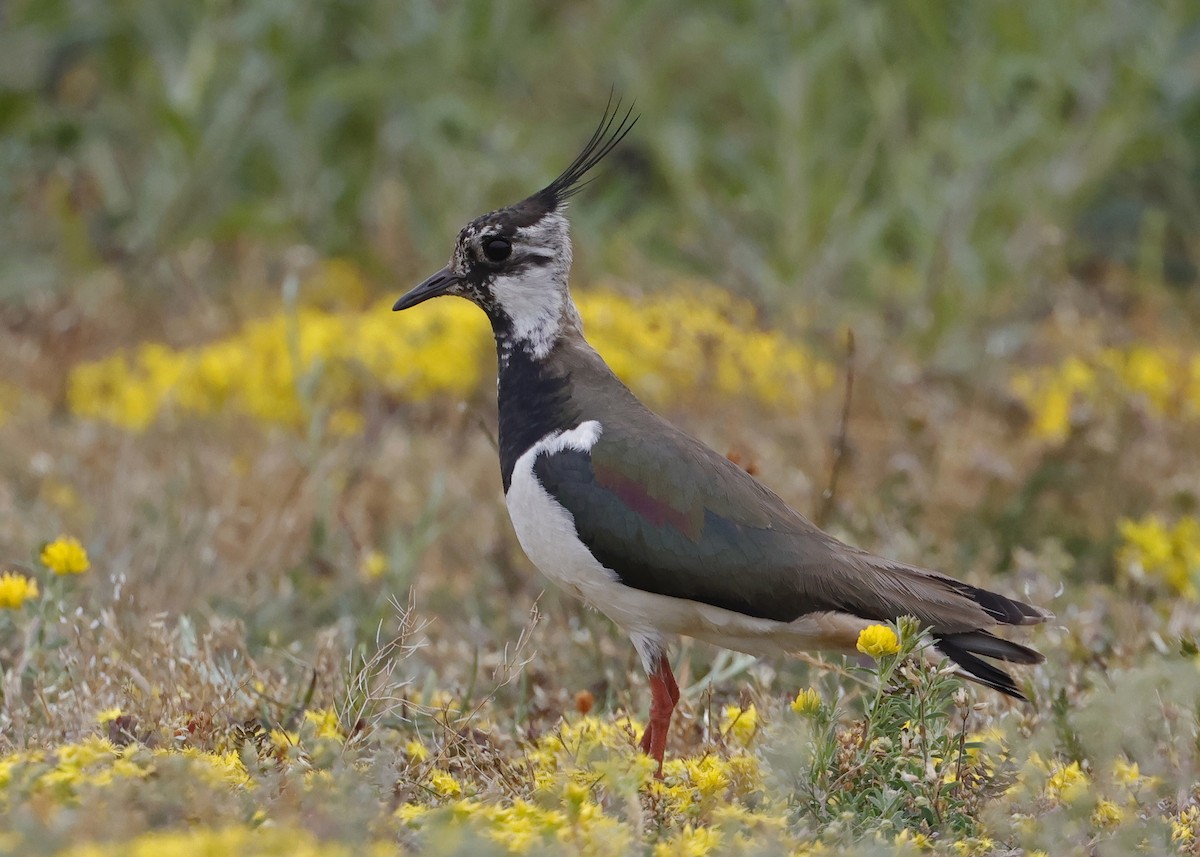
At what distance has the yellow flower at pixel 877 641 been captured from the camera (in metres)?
2.96

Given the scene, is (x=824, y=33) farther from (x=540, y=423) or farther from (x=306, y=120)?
(x=540, y=423)

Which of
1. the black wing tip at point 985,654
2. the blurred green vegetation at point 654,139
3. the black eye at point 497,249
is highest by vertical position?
the blurred green vegetation at point 654,139

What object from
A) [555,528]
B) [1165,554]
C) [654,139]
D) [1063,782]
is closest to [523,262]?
[555,528]

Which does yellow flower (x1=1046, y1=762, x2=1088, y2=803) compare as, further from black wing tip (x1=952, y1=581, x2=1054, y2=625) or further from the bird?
black wing tip (x1=952, y1=581, x2=1054, y2=625)

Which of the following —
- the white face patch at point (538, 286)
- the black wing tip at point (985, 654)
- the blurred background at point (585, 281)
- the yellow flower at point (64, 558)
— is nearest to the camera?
the black wing tip at point (985, 654)

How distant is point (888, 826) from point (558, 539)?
3.34ft

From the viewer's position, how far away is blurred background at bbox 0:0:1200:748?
5.23 meters

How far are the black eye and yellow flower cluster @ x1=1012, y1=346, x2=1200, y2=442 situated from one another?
7.23 feet

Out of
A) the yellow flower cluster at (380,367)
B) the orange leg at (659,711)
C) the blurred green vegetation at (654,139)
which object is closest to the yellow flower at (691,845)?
the orange leg at (659,711)

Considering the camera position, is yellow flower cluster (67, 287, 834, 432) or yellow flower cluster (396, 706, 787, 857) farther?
yellow flower cluster (67, 287, 834, 432)

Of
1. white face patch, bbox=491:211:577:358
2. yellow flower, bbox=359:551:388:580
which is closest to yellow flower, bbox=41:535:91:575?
white face patch, bbox=491:211:577:358

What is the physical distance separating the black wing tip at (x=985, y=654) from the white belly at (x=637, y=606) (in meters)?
0.20

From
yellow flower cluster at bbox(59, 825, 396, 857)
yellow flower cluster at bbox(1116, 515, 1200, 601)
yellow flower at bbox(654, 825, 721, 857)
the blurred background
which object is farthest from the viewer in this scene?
the blurred background

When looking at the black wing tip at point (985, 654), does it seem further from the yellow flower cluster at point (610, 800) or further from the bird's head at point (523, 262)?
the bird's head at point (523, 262)
